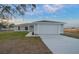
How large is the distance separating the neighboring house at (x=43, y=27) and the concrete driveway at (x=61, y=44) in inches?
3.4

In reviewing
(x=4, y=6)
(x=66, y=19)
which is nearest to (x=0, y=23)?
(x=4, y=6)

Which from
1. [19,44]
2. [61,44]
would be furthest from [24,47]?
[61,44]

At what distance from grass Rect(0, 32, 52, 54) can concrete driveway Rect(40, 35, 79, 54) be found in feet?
0.29

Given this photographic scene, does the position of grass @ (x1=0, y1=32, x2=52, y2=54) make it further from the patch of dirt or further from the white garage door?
the white garage door

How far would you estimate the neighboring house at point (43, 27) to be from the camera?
339cm

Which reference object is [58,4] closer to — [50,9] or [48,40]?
[50,9]

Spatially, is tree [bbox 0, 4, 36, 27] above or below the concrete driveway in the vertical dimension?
above

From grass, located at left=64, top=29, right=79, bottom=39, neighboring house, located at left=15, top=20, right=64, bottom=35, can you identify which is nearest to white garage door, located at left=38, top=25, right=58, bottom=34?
neighboring house, located at left=15, top=20, right=64, bottom=35

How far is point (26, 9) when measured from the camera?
11.1ft

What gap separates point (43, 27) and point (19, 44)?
1.59 feet

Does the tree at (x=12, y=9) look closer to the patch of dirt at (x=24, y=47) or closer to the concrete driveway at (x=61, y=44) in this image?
the patch of dirt at (x=24, y=47)

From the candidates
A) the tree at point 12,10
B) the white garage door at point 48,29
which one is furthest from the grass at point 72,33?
the tree at point 12,10

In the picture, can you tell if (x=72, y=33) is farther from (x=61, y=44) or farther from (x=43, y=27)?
(x=43, y=27)

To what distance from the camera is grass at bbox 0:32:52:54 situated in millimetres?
3383
